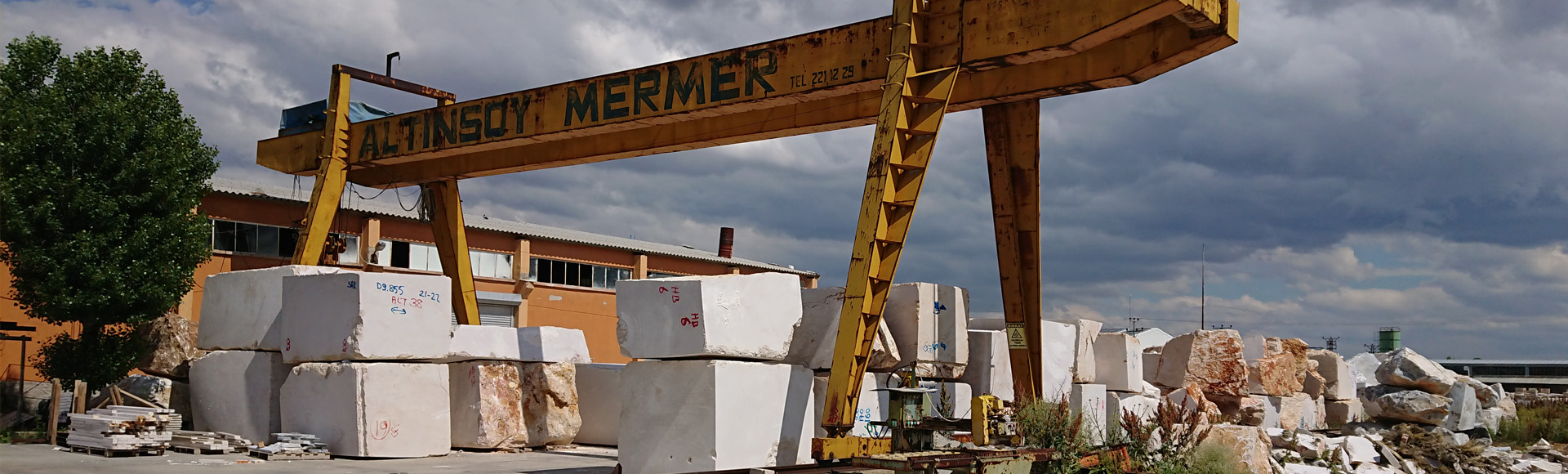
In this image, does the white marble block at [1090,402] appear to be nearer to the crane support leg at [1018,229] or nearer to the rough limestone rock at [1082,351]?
the rough limestone rock at [1082,351]

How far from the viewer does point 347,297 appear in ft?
39.2

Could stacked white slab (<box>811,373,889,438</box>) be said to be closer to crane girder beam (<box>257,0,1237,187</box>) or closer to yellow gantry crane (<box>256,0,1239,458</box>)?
yellow gantry crane (<box>256,0,1239,458</box>)

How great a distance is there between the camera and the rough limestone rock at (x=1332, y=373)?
75.0 ft

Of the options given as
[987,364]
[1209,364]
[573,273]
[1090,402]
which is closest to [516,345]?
[987,364]

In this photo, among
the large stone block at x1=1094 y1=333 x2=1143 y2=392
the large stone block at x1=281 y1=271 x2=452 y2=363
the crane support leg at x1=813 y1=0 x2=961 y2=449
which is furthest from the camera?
the large stone block at x1=1094 y1=333 x2=1143 y2=392

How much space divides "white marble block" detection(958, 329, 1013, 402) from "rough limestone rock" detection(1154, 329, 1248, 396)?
616 centimetres

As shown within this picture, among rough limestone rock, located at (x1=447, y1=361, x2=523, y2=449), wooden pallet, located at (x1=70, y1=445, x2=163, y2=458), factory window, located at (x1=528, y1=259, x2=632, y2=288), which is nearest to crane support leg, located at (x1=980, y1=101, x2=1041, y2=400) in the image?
rough limestone rock, located at (x1=447, y1=361, x2=523, y2=449)

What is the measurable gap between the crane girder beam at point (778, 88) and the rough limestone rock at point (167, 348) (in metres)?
2.95

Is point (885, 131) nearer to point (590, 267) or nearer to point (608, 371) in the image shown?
point (608, 371)

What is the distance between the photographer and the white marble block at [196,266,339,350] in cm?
1329

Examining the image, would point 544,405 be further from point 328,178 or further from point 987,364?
point 987,364

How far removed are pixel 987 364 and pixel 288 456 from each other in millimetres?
7570

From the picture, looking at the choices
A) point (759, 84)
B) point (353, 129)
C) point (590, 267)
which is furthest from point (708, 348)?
point (590, 267)

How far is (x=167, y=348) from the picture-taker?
15.6m
